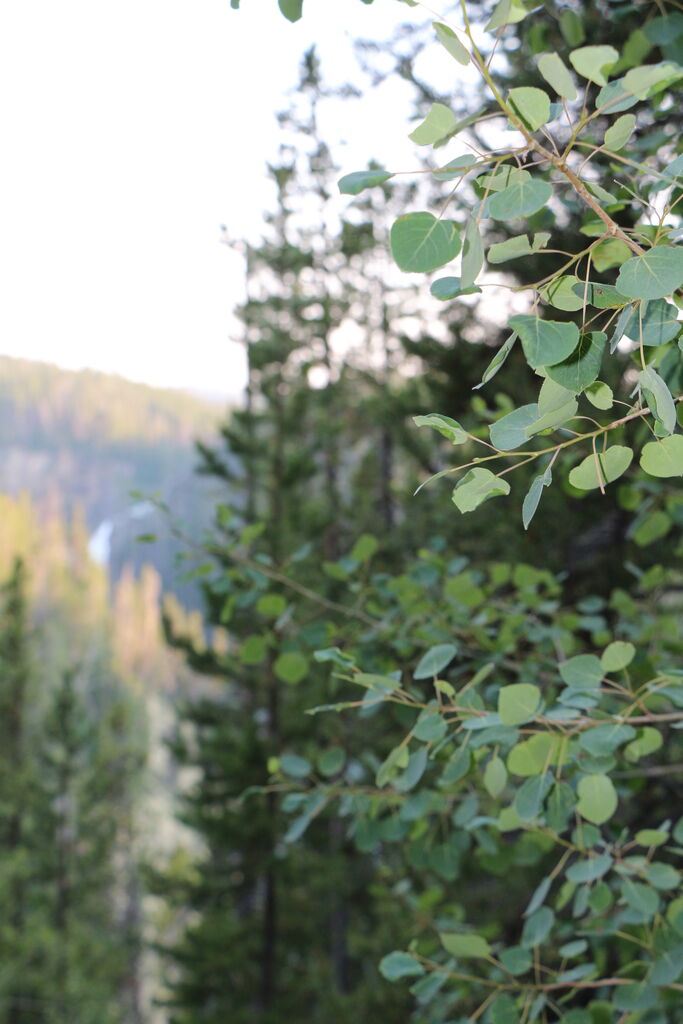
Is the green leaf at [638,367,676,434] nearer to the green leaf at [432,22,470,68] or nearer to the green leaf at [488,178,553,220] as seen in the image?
the green leaf at [488,178,553,220]

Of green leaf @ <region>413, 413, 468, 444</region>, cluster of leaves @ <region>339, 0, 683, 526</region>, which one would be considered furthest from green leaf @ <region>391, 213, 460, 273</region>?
green leaf @ <region>413, 413, 468, 444</region>

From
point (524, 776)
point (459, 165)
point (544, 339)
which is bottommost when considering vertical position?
point (524, 776)

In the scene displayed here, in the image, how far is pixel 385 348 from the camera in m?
10.1

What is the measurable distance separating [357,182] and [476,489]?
24 centimetres

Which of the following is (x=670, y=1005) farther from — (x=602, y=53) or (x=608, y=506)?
(x=608, y=506)

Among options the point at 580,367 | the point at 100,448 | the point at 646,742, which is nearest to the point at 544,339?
the point at 580,367

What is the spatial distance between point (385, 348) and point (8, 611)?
732 centimetres

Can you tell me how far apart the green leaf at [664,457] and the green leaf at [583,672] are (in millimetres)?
341

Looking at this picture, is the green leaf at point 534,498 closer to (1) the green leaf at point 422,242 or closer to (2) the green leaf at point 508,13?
(1) the green leaf at point 422,242

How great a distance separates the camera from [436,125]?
523 millimetres

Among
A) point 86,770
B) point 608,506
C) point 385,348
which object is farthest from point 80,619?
point 608,506

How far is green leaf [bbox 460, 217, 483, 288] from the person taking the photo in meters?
0.53

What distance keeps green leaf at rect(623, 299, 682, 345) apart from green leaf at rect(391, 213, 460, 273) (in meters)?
0.13

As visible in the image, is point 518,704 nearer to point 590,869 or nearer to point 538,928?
point 590,869
